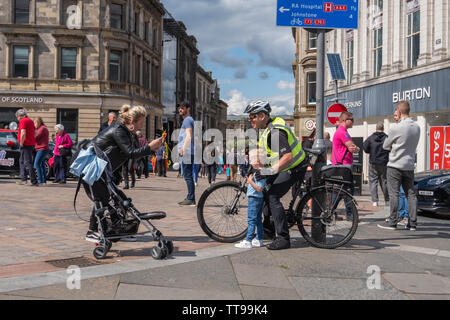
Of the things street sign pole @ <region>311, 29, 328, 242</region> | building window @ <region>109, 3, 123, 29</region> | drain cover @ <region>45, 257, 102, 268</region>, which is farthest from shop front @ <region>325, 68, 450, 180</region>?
building window @ <region>109, 3, 123, 29</region>

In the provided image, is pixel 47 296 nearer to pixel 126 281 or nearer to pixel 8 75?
pixel 126 281

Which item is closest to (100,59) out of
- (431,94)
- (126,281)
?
(431,94)

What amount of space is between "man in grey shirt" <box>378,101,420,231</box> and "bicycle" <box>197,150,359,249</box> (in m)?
1.97

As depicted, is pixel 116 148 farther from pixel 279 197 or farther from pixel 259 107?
pixel 279 197

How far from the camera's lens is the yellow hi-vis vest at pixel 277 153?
18.3 ft

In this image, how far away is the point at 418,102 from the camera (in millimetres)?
20453

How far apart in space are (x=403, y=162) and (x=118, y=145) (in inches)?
172

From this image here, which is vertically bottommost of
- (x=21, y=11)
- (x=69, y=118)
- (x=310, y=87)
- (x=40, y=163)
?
(x=40, y=163)

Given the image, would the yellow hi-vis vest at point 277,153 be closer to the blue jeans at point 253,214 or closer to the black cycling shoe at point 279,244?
the blue jeans at point 253,214

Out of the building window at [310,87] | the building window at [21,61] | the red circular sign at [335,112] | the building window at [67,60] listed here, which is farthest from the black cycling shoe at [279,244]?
the building window at [21,61]

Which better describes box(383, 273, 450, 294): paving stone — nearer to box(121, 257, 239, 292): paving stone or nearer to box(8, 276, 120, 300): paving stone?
box(121, 257, 239, 292): paving stone

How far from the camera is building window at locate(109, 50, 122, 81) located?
36531 mm

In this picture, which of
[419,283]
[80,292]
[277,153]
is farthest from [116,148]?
[419,283]

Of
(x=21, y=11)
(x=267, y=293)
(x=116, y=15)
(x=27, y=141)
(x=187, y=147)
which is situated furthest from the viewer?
(x=116, y=15)
